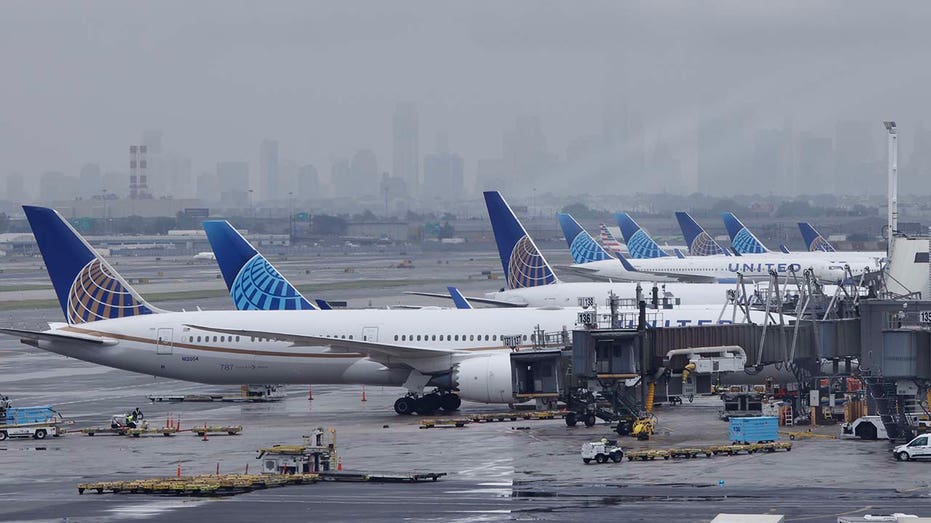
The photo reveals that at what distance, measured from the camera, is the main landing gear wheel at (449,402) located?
6203 centimetres

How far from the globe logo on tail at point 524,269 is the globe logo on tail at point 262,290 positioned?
22.0 meters

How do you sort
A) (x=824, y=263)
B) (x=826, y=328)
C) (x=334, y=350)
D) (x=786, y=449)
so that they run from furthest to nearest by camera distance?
1. (x=824, y=263)
2. (x=334, y=350)
3. (x=826, y=328)
4. (x=786, y=449)

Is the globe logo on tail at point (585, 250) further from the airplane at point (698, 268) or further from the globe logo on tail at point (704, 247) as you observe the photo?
the globe logo on tail at point (704, 247)

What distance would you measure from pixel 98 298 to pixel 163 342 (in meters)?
4.58

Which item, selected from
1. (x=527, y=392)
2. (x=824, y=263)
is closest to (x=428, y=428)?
(x=527, y=392)

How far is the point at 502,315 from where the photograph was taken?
208 feet

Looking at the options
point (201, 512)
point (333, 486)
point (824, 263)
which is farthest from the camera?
point (824, 263)

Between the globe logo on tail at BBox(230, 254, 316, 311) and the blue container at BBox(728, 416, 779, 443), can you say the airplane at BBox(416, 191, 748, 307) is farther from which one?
the blue container at BBox(728, 416, 779, 443)

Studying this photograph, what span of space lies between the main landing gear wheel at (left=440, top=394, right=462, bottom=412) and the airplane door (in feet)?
41.0

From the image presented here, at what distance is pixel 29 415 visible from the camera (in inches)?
2260

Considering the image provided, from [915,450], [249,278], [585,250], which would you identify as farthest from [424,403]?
[585,250]

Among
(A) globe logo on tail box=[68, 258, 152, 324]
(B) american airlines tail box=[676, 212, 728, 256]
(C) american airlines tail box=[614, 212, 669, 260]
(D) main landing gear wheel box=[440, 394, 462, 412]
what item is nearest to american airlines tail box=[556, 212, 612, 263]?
(C) american airlines tail box=[614, 212, 669, 260]

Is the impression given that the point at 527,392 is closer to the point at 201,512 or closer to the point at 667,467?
the point at 667,467

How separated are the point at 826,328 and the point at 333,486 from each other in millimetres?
20480
